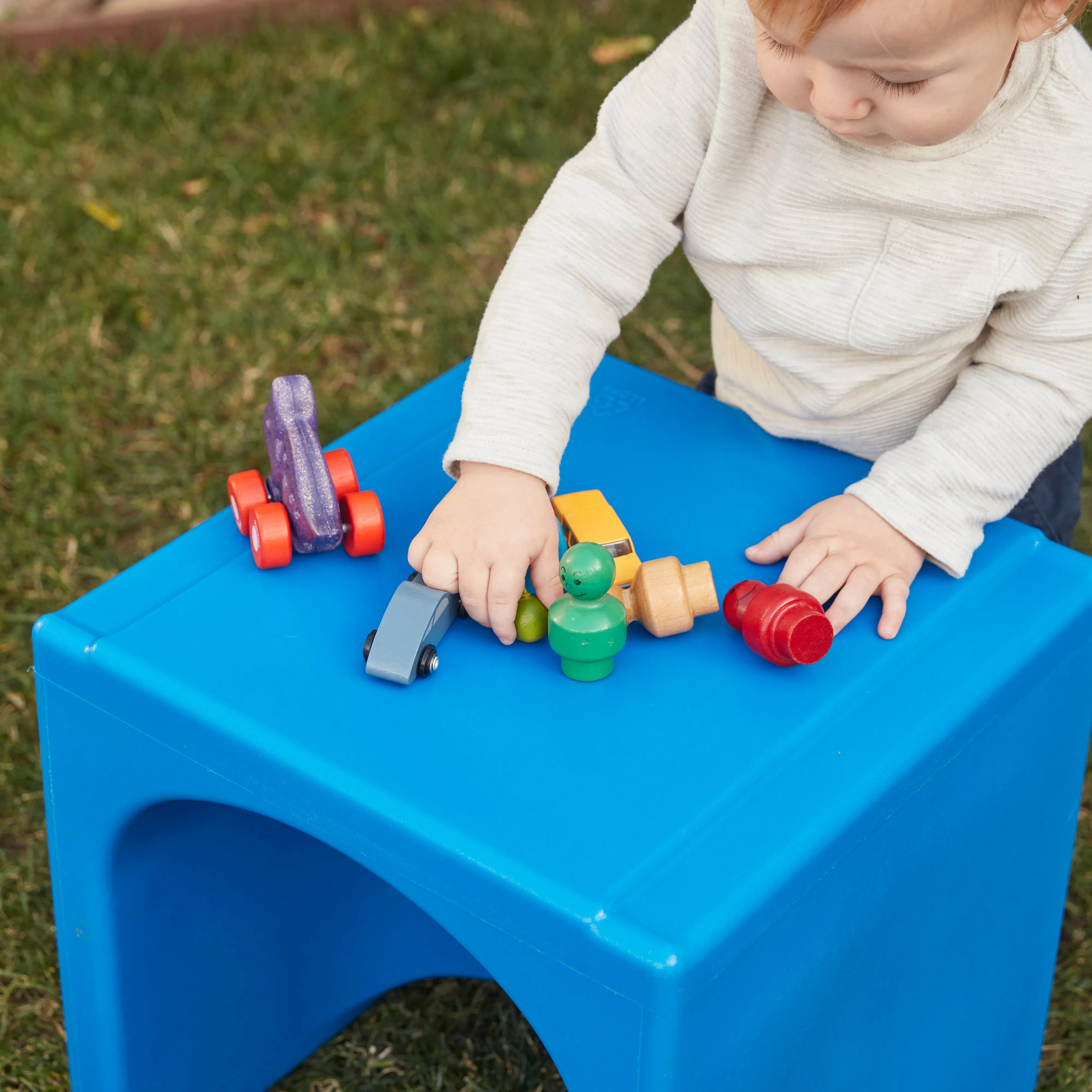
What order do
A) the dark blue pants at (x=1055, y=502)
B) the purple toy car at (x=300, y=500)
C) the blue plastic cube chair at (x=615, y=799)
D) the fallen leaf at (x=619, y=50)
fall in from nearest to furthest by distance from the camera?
1. the blue plastic cube chair at (x=615, y=799)
2. the purple toy car at (x=300, y=500)
3. the dark blue pants at (x=1055, y=502)
4. the fallen leaf at (x=619, y=50)

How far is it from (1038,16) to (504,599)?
47 centimetres

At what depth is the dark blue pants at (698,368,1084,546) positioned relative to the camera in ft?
4.16

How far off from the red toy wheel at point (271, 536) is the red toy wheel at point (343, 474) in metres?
0.05

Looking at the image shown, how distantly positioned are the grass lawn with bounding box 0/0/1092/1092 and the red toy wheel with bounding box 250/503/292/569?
0.52 meters

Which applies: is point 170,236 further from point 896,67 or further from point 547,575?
point 896,67

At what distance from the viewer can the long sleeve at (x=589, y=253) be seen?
102cm

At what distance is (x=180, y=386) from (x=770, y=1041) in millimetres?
1388

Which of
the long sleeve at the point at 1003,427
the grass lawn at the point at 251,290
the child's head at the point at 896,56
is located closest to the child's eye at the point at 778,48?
the child's head at the point at 896,56

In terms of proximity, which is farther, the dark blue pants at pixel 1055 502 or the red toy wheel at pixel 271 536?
the dark blue pants at pixel 1055 502

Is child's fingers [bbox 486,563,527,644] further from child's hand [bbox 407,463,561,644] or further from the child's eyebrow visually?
the child's eyebrow

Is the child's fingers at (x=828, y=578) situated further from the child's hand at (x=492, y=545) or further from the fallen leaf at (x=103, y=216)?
the fallen leaf at (x=103, y=216)

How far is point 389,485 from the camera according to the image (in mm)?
1095

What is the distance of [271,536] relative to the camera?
97 cm

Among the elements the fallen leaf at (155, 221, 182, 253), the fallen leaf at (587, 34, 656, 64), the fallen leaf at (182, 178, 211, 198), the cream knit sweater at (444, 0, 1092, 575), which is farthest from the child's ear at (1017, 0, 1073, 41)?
the fallen leaf at (587, 34, 656, 64)
